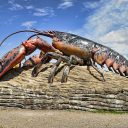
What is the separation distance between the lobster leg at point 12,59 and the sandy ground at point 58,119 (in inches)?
144

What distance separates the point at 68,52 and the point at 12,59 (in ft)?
10.8

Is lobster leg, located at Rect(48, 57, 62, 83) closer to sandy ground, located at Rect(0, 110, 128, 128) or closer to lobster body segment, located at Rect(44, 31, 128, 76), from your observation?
lobster body segment, located at Rect(44, 31, 128, 76)

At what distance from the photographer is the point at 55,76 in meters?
23.4

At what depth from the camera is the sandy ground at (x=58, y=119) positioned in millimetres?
16609

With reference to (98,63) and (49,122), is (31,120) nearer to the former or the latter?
(49,122)

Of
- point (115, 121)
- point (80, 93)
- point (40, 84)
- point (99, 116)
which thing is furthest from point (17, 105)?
point (115, 121)

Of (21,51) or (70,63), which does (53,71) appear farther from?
(21,51)

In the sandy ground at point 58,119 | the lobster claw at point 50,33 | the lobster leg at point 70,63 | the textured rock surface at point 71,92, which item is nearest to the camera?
the sandy ground at point 58,119

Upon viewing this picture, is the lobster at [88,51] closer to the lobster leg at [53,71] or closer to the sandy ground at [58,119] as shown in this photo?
the lobster leg at [53,71]

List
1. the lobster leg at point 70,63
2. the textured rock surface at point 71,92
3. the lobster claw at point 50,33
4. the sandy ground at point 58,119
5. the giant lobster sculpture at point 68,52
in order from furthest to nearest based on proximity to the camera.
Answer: the lobster claw at point 50,33 < the giant lobster sculpture at point 68,52 < the lobster leg at point 70,63 < the textured rock surface at point 71,92 < the sandy ground at point 58,119

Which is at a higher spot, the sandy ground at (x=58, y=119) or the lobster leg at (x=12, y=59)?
the lobster leg at (x=12, y=59)

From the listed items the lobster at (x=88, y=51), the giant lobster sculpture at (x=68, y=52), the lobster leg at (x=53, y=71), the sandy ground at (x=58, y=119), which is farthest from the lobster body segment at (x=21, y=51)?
the sandy ground at (x=58, y=119)

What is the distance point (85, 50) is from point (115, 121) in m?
7.36

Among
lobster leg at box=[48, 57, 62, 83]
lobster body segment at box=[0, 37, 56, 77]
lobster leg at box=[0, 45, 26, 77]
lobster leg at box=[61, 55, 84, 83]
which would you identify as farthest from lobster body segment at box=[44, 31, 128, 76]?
lobster leg at box=[0, 45, 26, 77]
